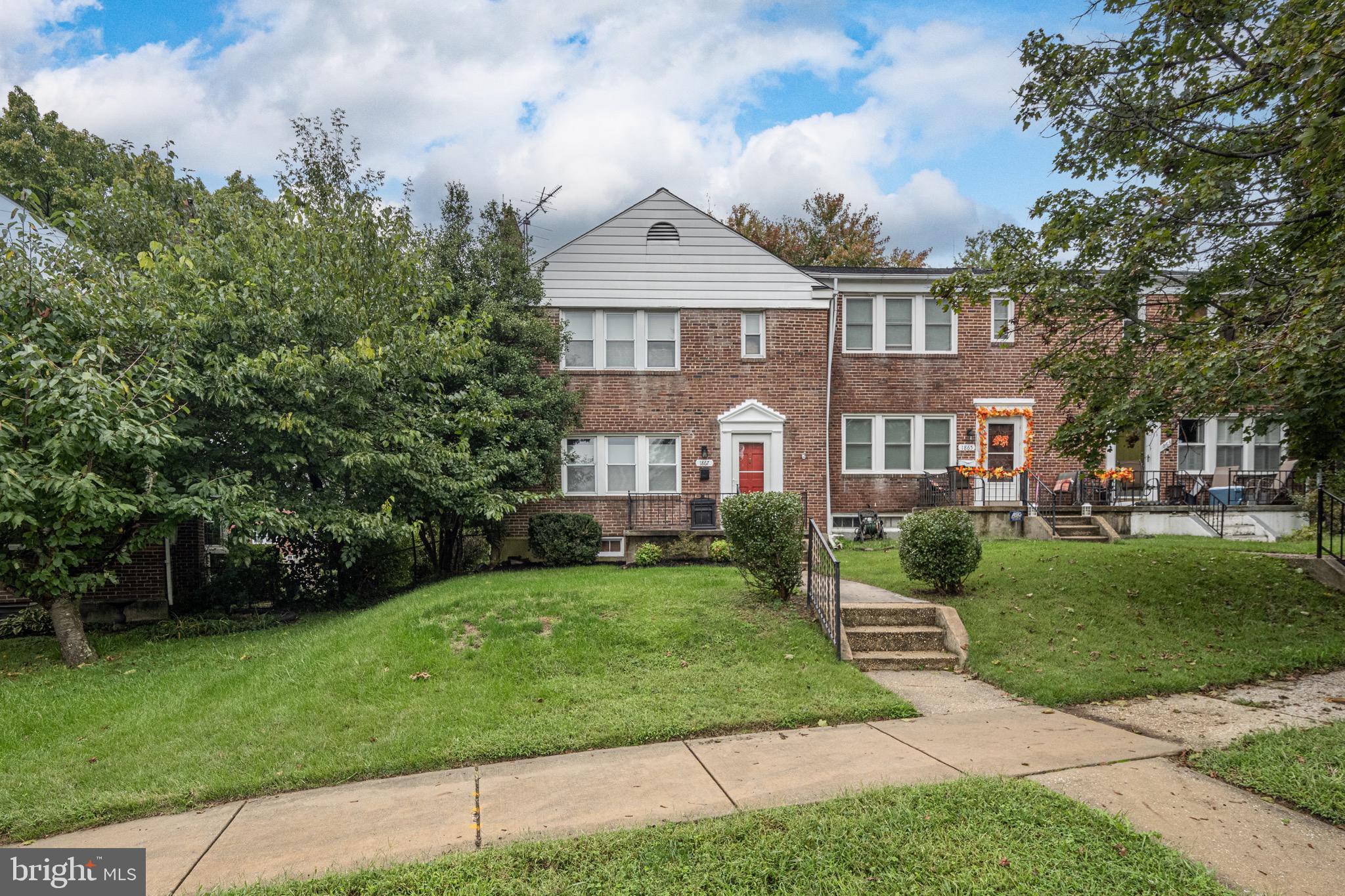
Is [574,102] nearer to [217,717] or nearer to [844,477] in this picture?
[844,477]

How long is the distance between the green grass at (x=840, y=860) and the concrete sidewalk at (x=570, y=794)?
0.24 metres

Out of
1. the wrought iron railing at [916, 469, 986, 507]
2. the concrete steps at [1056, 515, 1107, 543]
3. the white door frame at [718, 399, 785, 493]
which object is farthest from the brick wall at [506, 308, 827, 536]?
the concrete steps at [1056, 515, 1107, 543]

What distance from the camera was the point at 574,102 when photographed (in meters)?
13.1

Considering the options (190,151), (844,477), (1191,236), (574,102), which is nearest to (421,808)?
(1191,236)

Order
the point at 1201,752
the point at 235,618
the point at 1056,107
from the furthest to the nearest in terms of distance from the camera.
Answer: the point at 235,618 → the point at 1056,107 → the point at 1201,752

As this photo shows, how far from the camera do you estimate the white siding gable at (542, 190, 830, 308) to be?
1561cm

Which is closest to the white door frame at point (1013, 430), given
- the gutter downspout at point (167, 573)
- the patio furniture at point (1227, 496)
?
the patio furniture at point (1227, 496)

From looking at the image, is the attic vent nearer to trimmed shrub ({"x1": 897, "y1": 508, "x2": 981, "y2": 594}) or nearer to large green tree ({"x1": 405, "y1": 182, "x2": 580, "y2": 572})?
large green tree ({"x1": 405, "y1": 182, "x2": 580, "y2": 572})

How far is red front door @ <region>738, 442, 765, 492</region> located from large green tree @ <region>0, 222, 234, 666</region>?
10.3 metres

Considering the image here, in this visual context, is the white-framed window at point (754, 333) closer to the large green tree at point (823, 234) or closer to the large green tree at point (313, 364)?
the large green tree at point (313, 364)

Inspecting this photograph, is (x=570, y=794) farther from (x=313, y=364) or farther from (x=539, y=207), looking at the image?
(x=539, y=207)

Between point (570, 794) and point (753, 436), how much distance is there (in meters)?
12.2

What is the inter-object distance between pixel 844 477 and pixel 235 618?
12.8m

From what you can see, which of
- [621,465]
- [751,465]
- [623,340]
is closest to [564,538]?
[621,465]
